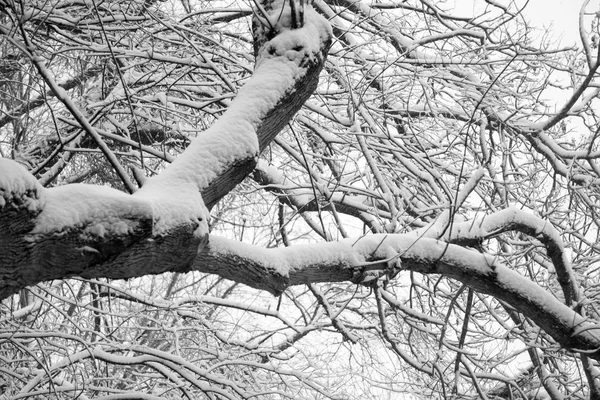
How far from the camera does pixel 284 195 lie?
14.7ft

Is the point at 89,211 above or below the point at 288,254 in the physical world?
below

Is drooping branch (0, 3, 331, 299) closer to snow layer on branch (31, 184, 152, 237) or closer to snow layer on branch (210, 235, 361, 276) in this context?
snow layer on branch (31, 184, 152, 237)

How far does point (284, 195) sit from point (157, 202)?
2.48 m

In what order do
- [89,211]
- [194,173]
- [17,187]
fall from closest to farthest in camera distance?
[17,187], [89,211], [194,173]

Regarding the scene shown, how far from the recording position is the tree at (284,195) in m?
2.18

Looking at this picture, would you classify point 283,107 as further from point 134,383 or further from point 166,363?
point 134,383

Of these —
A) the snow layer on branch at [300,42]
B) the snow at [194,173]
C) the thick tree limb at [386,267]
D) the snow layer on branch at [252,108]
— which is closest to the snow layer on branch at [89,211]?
the snow at [194,173]

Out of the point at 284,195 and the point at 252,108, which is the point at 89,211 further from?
the point at 284,195

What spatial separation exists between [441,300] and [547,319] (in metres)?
2.49

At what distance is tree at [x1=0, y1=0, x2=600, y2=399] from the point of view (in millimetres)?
2182

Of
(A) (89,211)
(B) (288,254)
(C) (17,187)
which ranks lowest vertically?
(C) (17,187)

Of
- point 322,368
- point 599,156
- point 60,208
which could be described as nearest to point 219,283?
point 322,368

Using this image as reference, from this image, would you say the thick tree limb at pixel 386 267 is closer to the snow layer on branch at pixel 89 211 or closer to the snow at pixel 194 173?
the snow at pixel 194 173

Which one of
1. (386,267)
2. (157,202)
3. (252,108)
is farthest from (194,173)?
(386,267)
